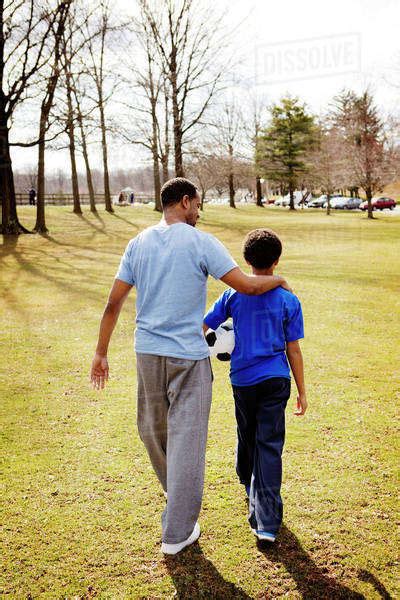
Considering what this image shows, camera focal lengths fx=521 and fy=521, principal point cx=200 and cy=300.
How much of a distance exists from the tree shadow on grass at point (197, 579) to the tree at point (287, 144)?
5455 centimetres

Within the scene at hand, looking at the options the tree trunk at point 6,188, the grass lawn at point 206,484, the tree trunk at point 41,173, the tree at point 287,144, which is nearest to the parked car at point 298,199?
the tree at point 287,144

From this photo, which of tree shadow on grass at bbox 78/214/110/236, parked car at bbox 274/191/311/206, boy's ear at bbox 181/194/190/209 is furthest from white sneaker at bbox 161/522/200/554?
parked car at bbox 274/191/311/206

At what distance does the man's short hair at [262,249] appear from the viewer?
117 inches

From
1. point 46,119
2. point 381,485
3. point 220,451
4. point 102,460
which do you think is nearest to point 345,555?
point 381,485

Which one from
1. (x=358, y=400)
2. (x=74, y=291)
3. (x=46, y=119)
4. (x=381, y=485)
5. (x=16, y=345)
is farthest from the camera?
(x=46, y=119)

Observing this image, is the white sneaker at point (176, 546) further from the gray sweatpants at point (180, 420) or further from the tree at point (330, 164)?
the tree at point (330, 164)

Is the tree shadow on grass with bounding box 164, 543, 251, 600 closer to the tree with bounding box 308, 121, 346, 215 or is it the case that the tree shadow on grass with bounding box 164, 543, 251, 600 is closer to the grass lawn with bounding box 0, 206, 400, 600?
the grass lawn with bounding box 0, 206, 400, 600

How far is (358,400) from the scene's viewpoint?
541 centimetres

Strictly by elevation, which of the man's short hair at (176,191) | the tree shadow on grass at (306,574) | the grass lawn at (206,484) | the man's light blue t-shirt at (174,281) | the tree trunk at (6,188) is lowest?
the tree shadow on grass at (306,574)

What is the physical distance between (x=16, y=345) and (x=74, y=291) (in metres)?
4.46

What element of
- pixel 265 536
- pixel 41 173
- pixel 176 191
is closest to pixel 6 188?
pixel 41 173

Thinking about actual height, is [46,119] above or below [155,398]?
above

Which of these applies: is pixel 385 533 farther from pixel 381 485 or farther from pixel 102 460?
pixel 102 460

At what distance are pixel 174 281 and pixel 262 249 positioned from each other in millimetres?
582
